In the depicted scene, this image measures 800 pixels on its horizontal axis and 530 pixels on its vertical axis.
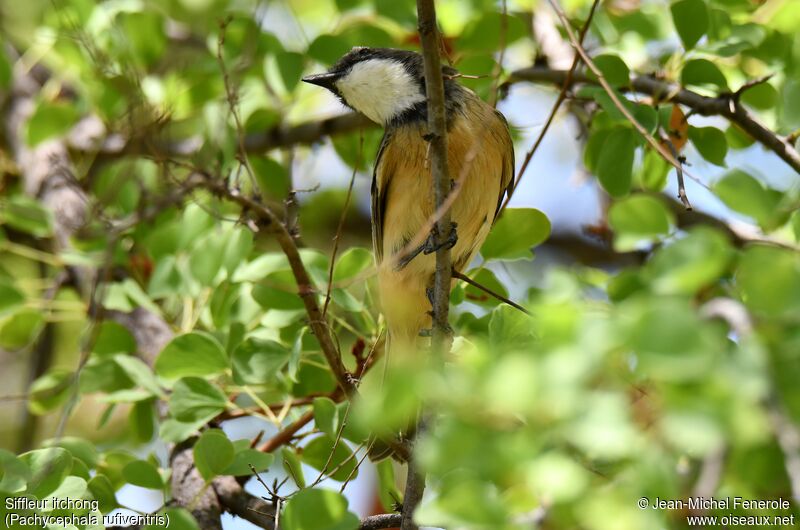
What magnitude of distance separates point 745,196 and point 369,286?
6.12 feet

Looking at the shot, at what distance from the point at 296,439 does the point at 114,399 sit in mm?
679

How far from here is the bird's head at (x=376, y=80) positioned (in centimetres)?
381

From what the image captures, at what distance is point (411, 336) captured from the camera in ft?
12.3

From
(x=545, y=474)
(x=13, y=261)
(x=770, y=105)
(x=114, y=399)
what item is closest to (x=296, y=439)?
(x=114, y=399)

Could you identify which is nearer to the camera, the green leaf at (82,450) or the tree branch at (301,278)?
the tree branch at (301,278)

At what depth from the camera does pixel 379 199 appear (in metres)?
3.84

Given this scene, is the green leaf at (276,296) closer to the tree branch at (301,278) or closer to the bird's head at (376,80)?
the tree branch at (301,278)

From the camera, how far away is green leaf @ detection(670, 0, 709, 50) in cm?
316

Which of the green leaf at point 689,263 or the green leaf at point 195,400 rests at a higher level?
the green leaf at point 689,263

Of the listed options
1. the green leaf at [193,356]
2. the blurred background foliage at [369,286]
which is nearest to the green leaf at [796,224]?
the blurred background foliage at [369,286]

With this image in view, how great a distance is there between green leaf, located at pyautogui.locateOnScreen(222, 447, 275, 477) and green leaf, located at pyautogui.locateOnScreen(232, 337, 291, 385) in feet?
0.99

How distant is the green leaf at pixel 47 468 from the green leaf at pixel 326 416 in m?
Result: 0.75

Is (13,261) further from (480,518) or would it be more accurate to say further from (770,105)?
(480,518)

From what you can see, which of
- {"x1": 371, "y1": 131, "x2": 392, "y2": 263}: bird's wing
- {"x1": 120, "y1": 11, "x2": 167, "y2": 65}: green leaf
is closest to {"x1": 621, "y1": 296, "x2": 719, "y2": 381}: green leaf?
{"x1": 371, "y1": 131, "x2": 392, "y2": 263}: bird's wing
